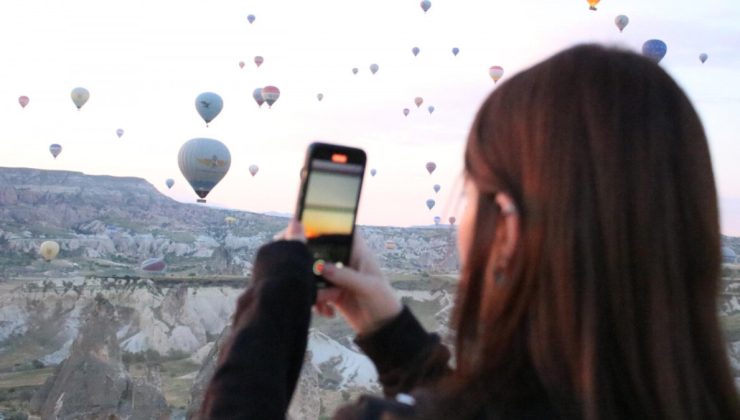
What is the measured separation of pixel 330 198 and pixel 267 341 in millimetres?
248

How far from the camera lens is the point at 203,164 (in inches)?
805

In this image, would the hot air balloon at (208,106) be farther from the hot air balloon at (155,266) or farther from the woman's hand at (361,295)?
the woman's hand at (361,295)

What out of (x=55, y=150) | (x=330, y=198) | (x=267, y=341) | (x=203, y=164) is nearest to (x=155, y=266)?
(x=55, y=150)

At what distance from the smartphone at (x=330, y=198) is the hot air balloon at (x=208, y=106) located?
2203 cm

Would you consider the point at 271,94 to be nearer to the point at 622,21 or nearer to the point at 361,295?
the point at 622,21

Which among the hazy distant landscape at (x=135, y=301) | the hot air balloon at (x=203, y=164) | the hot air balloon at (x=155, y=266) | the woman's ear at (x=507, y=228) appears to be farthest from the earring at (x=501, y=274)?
the hot air balloon at (x=155, y=266)

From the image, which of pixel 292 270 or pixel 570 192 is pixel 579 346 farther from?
pixel 292 270

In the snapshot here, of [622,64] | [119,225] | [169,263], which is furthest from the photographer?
[119,225]

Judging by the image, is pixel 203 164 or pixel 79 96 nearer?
pixel 203 164

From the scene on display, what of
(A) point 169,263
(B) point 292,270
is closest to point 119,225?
(A) point 169,263

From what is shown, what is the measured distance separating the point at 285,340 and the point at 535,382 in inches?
10.4

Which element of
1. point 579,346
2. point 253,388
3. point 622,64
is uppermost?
point 622,64

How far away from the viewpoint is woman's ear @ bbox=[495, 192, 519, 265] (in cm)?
87

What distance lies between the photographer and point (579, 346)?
82 centimetres
